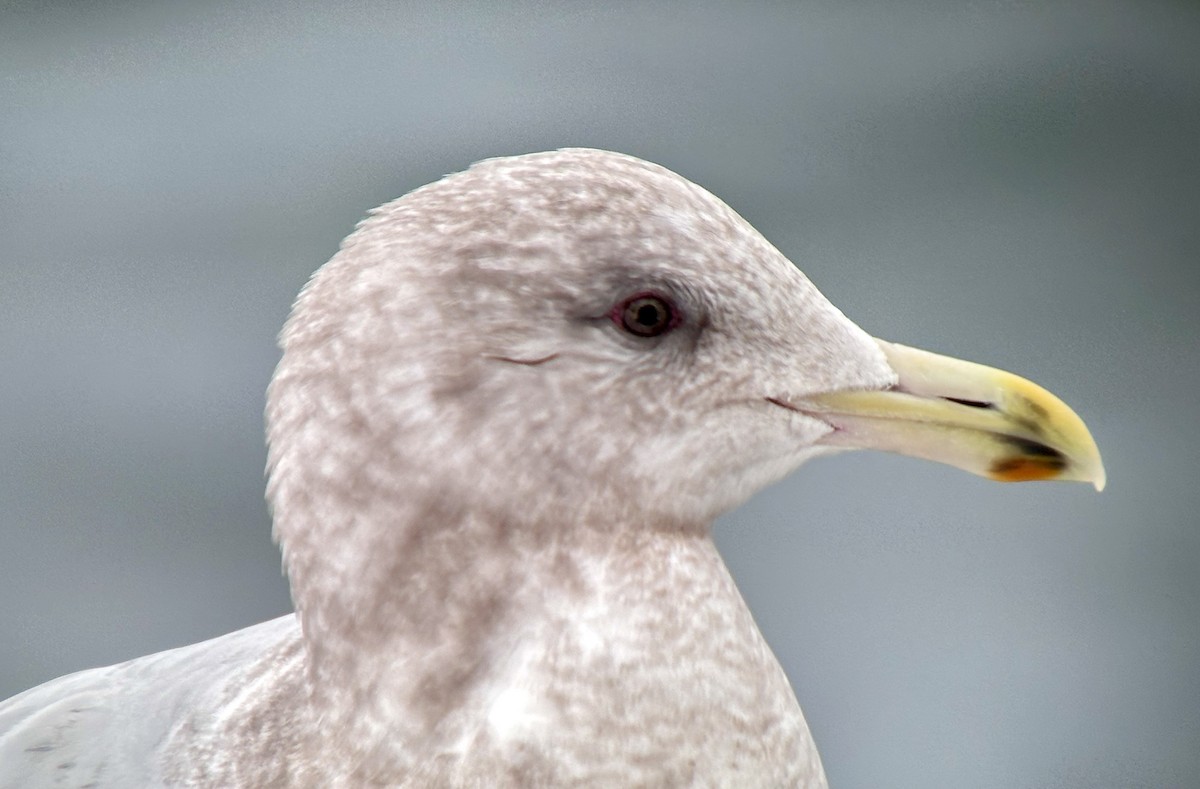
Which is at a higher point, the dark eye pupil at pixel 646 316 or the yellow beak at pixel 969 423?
the dark eye pupil at pixel 646 316

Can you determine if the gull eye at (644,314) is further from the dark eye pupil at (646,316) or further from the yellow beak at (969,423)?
the yellow beak at (969,423)

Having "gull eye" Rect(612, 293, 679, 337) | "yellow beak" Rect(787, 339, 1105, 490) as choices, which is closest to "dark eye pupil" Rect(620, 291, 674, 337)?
"gull eye" Rect(612, 293, 679, 337)

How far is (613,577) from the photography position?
Result: 2.47ft

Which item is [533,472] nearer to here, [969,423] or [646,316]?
[646,316]

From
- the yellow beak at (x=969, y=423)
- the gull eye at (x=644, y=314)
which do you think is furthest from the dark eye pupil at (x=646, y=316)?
the yellow beak at (x=969, y=423)

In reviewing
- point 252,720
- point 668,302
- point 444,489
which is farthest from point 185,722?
point 668,302

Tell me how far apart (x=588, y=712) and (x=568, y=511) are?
0.33 ft

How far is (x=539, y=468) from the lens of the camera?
29.1 inches

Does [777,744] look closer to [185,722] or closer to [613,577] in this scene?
[613,577]

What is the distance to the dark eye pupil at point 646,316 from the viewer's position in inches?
29.7

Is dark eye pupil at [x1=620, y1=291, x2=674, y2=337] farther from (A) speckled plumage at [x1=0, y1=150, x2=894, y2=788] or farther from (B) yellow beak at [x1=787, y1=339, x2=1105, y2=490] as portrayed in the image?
(B) yellow beak at [x1=787, y1=339, x2=1105, y2=490]

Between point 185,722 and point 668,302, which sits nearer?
point 668,302

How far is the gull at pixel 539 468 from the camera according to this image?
0.73m

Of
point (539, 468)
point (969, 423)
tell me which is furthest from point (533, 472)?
point (969, 423)
